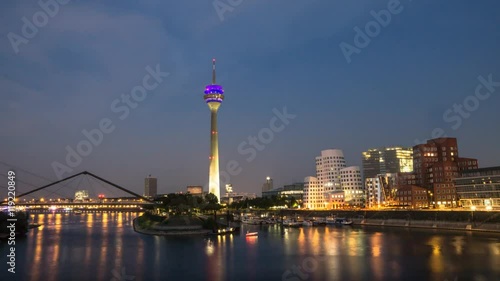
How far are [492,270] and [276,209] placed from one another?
84167 mm

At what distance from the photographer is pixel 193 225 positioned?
55781 mm

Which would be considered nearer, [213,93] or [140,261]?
[140,261]

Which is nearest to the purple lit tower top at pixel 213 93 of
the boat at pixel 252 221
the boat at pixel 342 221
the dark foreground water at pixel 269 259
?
the boat at pixel 252 221

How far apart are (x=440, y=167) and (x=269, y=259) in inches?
2289

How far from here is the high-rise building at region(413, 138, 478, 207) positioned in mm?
75688

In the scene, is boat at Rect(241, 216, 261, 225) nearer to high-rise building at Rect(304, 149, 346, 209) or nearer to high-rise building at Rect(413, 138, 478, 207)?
high-rise building at Rect(304, 149, 346, 209)

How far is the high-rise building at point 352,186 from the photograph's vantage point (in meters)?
102

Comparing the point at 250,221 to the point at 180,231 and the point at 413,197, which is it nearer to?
the point at 180,231

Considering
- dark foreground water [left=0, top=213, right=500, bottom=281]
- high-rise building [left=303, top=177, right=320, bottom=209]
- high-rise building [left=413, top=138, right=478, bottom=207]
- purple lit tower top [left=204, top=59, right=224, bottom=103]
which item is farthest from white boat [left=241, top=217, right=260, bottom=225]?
purple lit tower top [left=204, top=59, right=224, bottom=103]

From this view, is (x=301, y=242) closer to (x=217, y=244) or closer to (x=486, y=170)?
(x=217, y=244)

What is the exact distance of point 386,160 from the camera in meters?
140

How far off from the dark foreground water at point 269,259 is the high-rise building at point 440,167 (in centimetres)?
3196

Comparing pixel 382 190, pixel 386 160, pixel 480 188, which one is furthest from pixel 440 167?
pixel 386 160

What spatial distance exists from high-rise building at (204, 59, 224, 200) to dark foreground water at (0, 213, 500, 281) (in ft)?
261
